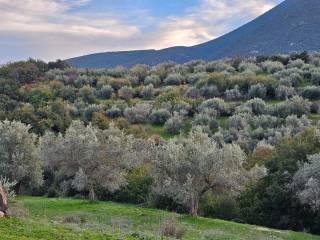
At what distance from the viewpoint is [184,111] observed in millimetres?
96875

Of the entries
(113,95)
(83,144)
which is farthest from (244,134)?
(113,95)

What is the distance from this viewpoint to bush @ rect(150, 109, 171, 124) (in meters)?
96.5

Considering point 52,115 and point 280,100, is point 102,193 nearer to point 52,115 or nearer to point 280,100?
point 52,115

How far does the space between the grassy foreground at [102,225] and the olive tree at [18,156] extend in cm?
755

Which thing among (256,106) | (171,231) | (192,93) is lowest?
(171,231)

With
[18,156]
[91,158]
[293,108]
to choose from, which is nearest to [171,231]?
[91,158]

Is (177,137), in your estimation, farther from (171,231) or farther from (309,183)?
(171,231)

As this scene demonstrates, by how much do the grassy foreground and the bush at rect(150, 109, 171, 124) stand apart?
49.2 meters

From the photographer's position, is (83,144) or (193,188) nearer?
(193,188)

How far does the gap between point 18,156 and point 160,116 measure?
4557cm

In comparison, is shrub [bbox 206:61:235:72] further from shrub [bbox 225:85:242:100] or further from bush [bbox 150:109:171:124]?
bush [bbox 150:109:171:124]

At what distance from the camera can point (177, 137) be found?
76000 millimetres

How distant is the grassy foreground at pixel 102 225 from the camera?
22594 mm

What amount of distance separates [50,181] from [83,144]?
624 inches
